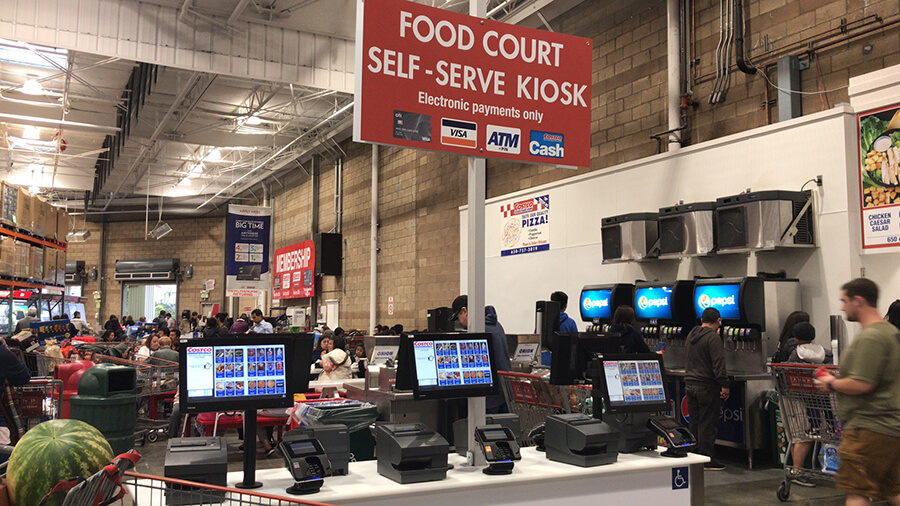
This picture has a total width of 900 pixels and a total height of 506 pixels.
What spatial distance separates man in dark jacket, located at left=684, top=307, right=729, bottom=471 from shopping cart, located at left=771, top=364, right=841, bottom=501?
102 cm

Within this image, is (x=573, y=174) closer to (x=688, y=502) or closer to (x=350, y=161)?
(x=688, y=502)

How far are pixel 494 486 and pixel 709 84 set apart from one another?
23.5 ft

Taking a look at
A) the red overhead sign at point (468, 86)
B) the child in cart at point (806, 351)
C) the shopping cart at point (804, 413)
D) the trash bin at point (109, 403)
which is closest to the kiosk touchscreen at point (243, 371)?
the red overhead sign at point (468, 86)

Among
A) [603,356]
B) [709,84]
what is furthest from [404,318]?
[603,356]

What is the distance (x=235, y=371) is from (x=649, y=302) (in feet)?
20.7

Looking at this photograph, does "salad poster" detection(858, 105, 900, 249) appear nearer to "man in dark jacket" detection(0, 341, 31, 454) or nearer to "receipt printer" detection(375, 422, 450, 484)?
"receipt printer" detection(375, 422, 450, 484)

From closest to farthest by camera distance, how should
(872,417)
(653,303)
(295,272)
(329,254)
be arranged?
(872,417) → (653,303) → (329,254) → (295,272)

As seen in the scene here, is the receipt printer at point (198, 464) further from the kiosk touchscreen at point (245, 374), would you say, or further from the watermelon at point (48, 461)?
the watermelon at point (48, 461)

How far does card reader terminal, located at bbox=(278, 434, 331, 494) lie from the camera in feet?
9.83

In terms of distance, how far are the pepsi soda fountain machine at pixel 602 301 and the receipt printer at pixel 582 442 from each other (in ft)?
17.4

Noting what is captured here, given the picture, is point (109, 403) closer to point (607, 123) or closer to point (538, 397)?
point (538, 397)

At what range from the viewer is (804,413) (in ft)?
18.4

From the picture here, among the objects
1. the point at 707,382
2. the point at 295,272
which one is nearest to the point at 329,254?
the point at 295,272

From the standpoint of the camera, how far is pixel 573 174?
1108cm
